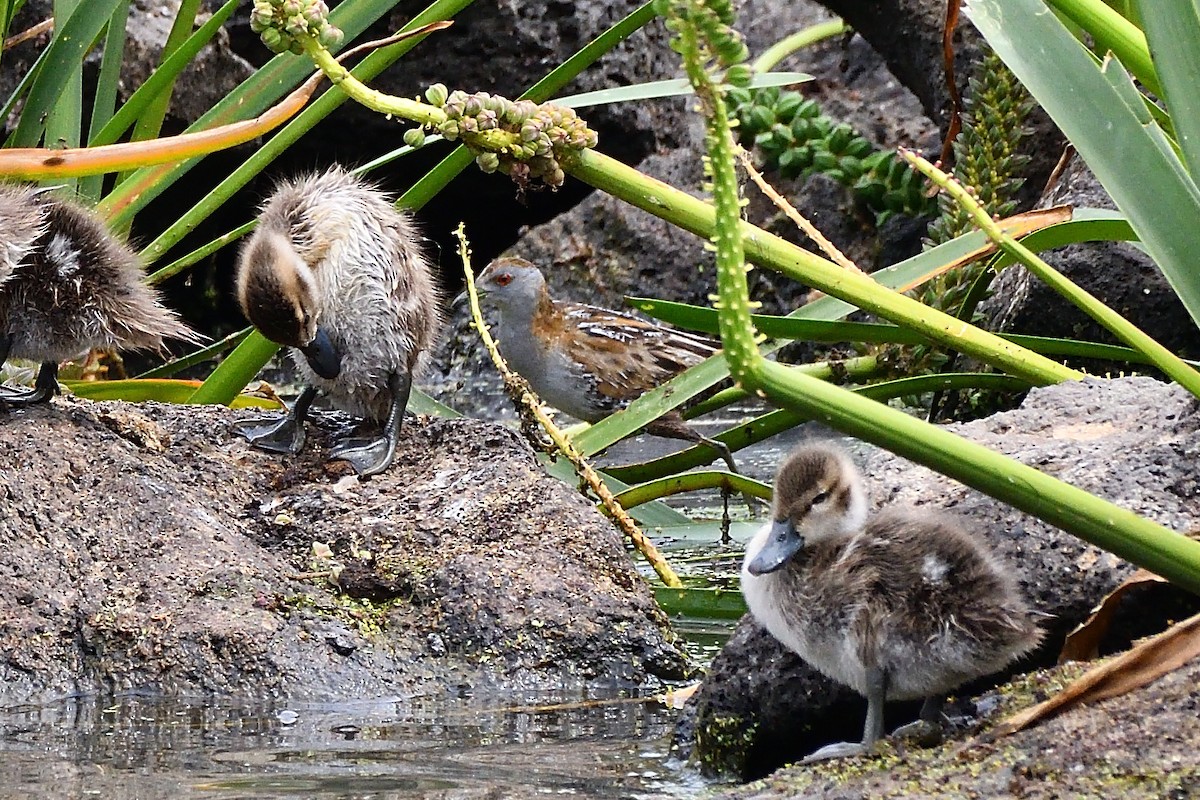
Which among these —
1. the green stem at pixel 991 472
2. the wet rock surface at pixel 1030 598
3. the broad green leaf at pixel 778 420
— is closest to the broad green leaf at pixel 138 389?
Answer: the broad green leaf at pixel 778 420

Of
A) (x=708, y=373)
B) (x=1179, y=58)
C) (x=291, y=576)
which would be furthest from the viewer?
→ (x=708, y=373)

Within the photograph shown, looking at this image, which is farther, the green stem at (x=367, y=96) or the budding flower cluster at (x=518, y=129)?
the budding flower cluster at (x=518, y=129)

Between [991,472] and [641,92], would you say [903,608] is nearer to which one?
[991,472]

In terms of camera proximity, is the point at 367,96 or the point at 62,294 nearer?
the point at 367,96

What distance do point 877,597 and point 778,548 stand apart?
238 mm

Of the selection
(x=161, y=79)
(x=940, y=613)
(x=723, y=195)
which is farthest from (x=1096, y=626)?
(x=161, y=79)

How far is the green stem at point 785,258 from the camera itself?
9.06 ft

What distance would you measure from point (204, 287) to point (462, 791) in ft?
25.9

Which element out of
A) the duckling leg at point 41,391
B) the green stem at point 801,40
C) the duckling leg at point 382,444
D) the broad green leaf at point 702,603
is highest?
the green stem at point 801,40

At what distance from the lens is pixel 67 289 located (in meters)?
4.59

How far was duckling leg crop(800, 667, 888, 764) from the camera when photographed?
2.89 m

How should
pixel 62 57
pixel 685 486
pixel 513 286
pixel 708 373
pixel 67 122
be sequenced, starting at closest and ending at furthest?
pixel 708 373 < pixel 62 57 < pixel 685 486 < pixel 67 122 < pixel 513 286

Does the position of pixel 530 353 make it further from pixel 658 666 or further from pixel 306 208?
pixel 658 666

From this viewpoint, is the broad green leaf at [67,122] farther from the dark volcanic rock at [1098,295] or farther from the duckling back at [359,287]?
the dark volcanic rock at [1098,295]
